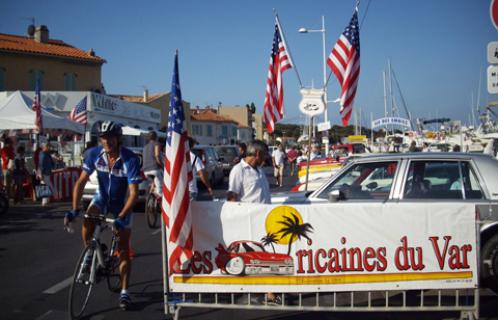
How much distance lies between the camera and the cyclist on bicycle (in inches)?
198

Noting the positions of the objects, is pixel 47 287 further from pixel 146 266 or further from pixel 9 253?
pixel 9 253

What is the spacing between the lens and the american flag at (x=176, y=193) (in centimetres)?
430

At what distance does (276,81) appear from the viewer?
12156mm

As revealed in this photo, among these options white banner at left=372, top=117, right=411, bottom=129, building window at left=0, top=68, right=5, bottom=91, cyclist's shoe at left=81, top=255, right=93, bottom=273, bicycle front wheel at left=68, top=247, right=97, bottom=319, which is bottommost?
bicycle front wheel at left=68, top=247, right=97, bottom=319

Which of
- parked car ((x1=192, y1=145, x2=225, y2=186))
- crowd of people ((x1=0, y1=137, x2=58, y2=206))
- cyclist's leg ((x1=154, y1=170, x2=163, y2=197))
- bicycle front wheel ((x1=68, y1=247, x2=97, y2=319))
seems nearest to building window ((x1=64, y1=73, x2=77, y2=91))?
parked car ((x1=192, y1=145, x2=225, y2=186))

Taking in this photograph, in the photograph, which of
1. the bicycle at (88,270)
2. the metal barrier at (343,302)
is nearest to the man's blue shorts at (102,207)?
the bicycle at (88,270)

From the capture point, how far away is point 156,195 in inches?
409

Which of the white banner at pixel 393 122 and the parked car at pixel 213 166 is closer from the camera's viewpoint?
the parked car at pixel 213 166

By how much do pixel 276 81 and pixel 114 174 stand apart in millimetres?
7745

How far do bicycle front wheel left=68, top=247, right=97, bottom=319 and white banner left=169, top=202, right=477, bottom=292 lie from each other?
101 centimetres

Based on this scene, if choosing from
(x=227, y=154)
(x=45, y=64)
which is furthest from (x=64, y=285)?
(x=45, y=64)

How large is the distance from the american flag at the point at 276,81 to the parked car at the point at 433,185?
5.28 metres

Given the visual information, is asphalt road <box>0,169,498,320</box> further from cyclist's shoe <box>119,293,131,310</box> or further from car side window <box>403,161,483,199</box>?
car side window <box>403,161,483,199</box>

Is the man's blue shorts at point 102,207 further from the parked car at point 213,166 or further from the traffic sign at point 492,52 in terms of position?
the parked car at point 213,166
